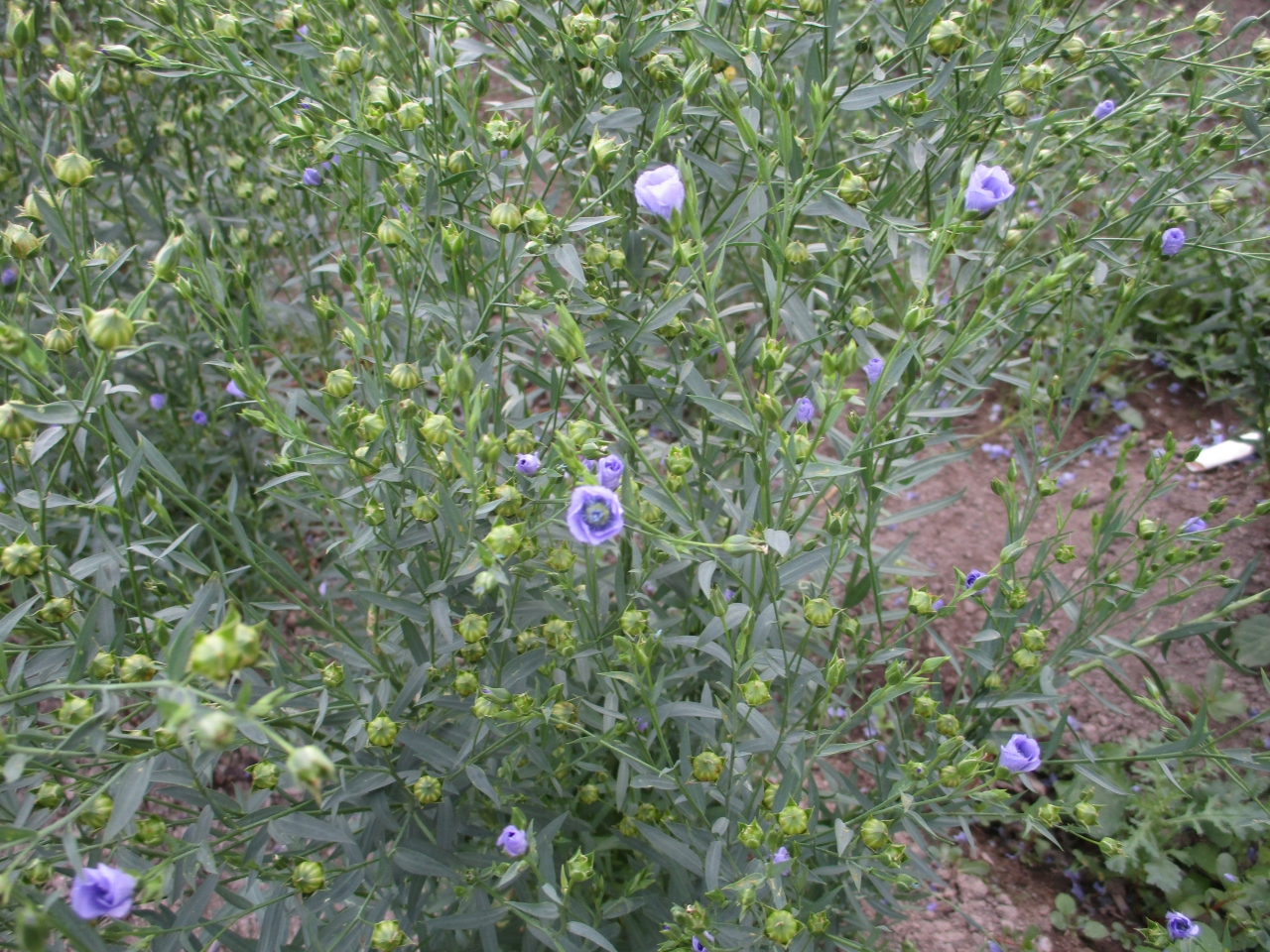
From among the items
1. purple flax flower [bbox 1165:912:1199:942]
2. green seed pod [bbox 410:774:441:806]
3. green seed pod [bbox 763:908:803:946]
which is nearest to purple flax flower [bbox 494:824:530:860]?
green seed pod [bbox 410:774:441:806]

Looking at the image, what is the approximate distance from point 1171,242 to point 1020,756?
1.32 metres

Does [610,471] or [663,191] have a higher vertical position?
[663,191]

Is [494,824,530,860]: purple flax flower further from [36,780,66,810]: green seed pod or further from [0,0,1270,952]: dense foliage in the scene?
[36,780,66,810]: green seed pod

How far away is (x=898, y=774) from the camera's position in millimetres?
1970

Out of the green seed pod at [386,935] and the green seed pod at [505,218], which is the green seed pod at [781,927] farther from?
the green seed pod at [505,218]

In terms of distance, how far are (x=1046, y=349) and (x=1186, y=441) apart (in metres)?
0.80

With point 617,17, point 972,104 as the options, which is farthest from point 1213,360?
point 617,17

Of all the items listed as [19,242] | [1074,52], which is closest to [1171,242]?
[1074,52]

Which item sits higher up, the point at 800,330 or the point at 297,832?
the point at 800,330

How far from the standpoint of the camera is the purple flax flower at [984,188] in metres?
1.66

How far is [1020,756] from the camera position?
1.80 meters

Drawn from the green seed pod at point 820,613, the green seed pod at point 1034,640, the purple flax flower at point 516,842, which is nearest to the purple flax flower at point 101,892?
the purple flax flower at point 516,842

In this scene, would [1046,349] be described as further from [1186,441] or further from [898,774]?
[898,774]

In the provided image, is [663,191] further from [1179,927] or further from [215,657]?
[1179,927]
